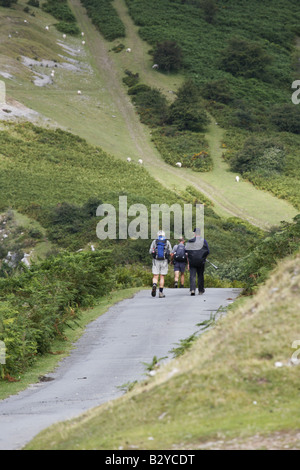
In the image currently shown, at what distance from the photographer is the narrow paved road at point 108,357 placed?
936 cm

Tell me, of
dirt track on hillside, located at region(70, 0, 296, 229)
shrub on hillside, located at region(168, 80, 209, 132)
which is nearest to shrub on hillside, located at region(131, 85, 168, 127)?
dirt track on hillside, located at region(70, 0, 296, 229)

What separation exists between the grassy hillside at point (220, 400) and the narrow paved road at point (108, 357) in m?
1.05

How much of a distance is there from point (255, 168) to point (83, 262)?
1767 inches

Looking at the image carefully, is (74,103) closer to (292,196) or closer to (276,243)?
(292,196)

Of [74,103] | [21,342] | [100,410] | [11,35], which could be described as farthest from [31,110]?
[100,410]

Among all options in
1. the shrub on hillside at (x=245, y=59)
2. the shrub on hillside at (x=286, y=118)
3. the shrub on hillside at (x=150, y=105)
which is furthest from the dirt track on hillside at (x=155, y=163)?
the shrub on hillside at (x=245, y=59)

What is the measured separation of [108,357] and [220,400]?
21.3 ft

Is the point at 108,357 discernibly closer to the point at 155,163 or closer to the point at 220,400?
the point at 220,400

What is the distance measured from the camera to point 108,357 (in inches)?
529

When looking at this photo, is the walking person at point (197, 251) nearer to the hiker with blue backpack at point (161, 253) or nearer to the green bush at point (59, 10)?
the hiker with blue backpack at point (161, 253)

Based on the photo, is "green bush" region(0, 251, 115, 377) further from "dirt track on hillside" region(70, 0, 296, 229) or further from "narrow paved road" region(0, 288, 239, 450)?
"dirt track on hillside" region(70, 0, 296, 229)

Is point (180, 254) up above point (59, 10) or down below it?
below

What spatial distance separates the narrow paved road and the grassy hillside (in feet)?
3.43

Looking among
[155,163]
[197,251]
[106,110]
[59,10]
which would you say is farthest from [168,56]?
[197,251]
